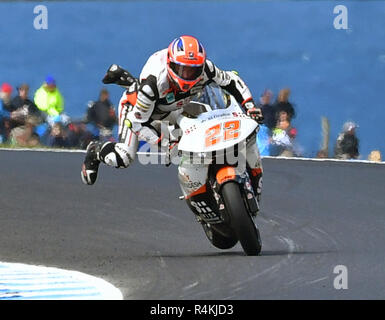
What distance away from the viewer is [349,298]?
25.6 ft

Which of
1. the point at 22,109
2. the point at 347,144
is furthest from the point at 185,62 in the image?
the point at 22,109

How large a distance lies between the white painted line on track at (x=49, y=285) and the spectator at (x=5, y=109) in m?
8.92

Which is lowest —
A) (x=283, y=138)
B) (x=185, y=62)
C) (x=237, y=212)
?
(x=237, y=212)

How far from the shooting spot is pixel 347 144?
16578 mm

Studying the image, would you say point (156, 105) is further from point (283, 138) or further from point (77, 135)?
point (77, 135)

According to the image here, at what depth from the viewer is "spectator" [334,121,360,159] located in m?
16.3

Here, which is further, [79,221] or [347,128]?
[347,128]

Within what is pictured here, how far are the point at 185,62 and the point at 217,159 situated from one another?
0.79 m

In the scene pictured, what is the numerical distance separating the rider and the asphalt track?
84 cm

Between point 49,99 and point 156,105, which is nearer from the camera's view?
point 156,105

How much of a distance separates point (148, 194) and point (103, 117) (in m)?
3.73

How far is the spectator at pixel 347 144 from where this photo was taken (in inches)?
643
